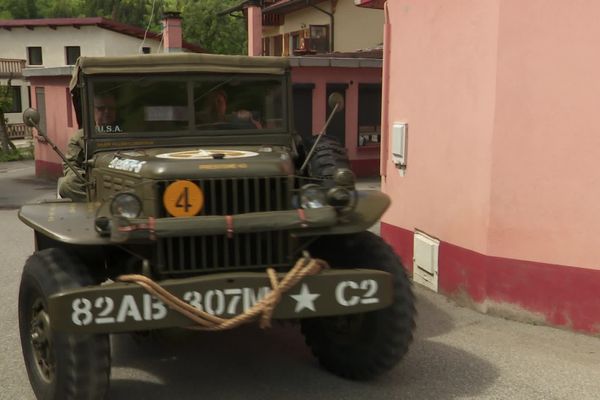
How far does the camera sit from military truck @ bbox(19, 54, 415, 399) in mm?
3500

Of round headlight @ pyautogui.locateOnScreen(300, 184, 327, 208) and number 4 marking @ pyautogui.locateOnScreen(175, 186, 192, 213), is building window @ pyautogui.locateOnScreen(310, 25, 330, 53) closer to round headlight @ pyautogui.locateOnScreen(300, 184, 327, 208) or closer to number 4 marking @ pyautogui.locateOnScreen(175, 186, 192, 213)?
round headlight @ pyautogui.locateOnScreen(300, 184, 327, 208)

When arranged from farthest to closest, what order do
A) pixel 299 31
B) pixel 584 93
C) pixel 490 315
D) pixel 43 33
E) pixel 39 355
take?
pixel 43 33
pixel 299 31
pixel 490 315
pixel 584 93
pixel 39 355

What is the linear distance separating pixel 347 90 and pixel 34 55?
2243 cm

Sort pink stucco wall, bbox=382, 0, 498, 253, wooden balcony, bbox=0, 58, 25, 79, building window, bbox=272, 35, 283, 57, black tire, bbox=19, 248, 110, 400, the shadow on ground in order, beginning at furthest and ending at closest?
wooden balcony, bbox=0, 58, 25, 79 → building window, bbox=272, 35, 283, 57 → pink stucco wall, bbox=382, 0, 498, 253 → the shadow on ground → black tire, bbox=19, 248, 110, 400

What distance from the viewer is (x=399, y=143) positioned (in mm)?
6801

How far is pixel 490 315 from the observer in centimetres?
555

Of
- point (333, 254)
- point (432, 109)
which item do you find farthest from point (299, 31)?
point (333, 254)

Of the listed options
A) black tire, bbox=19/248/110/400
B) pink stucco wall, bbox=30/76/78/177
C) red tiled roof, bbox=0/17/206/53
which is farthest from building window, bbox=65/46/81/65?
black tire, bbox=19/248/110/400

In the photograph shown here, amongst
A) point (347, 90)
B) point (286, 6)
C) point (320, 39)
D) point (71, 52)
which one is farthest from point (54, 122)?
point (71, 52)

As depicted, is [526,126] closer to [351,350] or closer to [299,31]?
[351,350]

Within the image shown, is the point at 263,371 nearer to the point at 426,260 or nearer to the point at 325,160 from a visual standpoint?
the point at 325,160

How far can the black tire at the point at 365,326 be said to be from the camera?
4082 mm

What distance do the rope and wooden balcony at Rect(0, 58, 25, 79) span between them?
2972 centimetres

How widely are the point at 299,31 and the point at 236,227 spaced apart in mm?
20702
